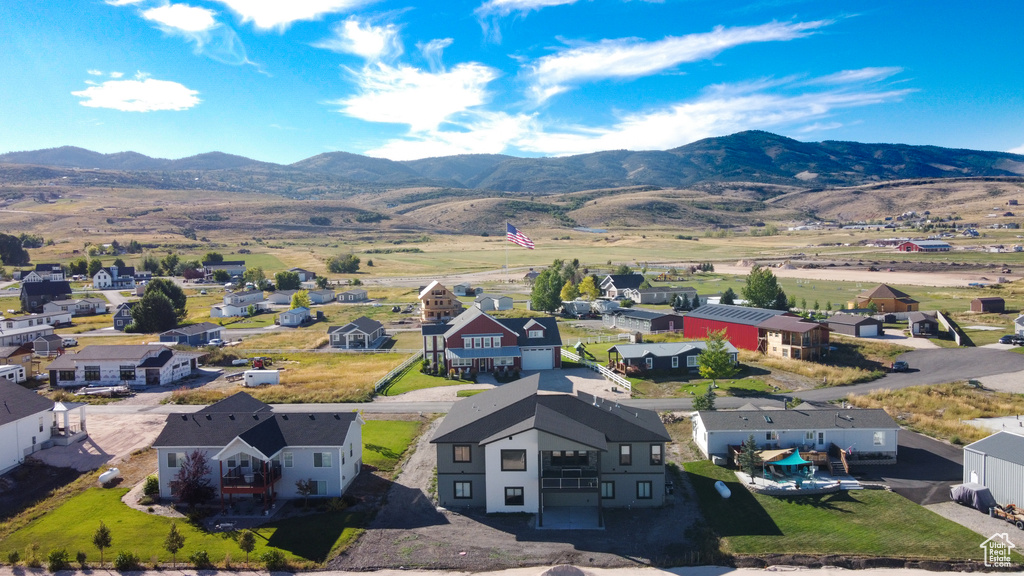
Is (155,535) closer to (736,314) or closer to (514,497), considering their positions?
(514,497)

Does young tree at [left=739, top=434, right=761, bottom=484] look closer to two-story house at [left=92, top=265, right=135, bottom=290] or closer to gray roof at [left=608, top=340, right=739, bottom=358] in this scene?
gray roof at [left=608, top=340, right=739, bottom=358]

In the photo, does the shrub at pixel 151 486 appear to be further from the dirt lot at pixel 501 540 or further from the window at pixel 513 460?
the window at pixel 513 460

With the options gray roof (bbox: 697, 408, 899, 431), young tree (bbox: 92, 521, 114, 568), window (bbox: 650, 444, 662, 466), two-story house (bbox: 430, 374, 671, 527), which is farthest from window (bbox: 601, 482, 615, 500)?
young tree (bbox: 92, 521, 114, 568)

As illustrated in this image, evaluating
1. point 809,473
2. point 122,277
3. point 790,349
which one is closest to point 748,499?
point 809,473

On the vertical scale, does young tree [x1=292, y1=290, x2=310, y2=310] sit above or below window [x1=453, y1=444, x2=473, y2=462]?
above

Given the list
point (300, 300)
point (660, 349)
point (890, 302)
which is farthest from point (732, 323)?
point (300, 300)

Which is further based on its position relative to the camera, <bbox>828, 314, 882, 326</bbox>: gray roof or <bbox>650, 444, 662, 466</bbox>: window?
Result: <bbox>828, 314, 882, 326</bbox>: gray roof
